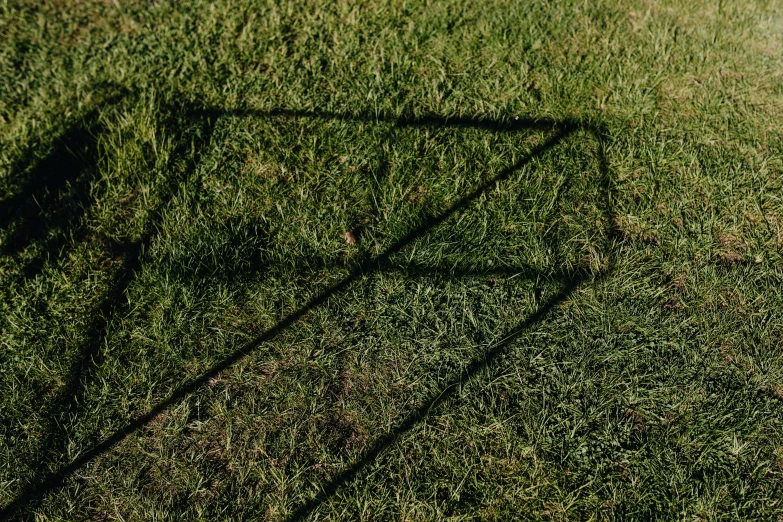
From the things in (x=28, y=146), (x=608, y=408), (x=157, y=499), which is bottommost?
(x=608, y=408)

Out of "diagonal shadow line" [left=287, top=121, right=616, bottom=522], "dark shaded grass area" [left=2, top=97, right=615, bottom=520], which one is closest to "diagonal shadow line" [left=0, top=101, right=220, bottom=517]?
"dark shaded grass area" [left=2, top=97, right=615, bottom=520]

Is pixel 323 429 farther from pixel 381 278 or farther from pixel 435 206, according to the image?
pixel 435 206

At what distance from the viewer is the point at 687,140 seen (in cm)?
346

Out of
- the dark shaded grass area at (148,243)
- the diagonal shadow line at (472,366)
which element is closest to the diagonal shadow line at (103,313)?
the dark shaded grass area at (148,243)

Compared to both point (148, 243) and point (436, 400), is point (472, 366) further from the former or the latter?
point (148, 243)

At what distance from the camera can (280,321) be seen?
2.84 m

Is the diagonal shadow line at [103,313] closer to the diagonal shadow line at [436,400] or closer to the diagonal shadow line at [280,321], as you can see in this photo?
the diagonal shadow line at [280,321]

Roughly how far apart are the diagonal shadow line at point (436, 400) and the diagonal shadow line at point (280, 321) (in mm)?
670

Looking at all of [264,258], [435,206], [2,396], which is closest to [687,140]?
[435,206]

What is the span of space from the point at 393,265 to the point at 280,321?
1.97ft

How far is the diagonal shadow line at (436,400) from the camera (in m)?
2.40

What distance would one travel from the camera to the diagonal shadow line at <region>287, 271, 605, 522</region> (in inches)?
94.5

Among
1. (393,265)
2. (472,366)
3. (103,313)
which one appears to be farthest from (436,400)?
(103,313)

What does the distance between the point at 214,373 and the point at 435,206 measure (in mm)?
1354
